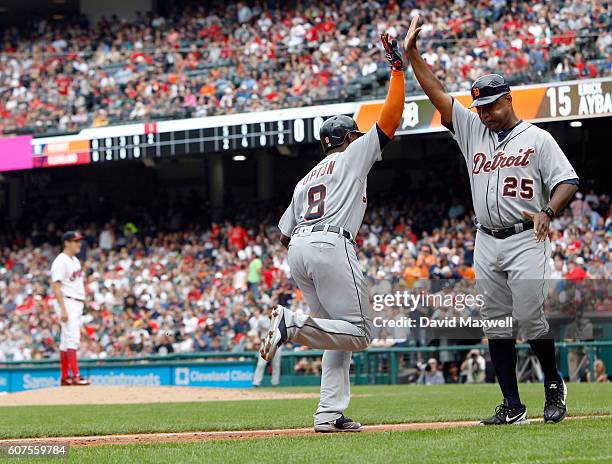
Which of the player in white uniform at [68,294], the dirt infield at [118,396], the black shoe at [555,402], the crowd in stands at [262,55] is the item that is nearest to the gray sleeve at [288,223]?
the black shoe at [555,402]

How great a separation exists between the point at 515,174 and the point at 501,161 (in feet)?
0.40

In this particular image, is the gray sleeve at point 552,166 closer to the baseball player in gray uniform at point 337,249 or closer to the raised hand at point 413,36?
the baseball player in gray uniform at point 337,249

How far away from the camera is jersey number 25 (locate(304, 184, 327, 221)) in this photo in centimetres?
620

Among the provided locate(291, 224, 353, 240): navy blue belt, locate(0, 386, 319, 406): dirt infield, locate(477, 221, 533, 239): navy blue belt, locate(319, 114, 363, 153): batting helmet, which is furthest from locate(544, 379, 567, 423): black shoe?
locate(0, 386, 319, 406): dirt infield

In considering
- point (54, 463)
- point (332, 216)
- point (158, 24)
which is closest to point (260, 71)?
point (158, 24)

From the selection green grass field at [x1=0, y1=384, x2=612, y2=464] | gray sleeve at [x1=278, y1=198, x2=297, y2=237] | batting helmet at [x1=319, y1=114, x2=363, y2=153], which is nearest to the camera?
green grass field at [x1=0, y1=384, x2=612, y2=464]

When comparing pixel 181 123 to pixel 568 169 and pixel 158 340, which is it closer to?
pixel 158 340

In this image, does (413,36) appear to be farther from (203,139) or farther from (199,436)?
(203,139)

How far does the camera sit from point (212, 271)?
22.9 metres

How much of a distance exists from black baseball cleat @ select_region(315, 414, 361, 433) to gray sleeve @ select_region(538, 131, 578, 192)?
5.80ft

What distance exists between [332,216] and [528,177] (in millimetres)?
1122

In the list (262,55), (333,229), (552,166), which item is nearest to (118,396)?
(333,229)

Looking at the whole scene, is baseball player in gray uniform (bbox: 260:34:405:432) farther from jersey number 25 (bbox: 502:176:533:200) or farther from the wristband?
the wristband

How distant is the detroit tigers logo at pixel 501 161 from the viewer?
6.05 meters
